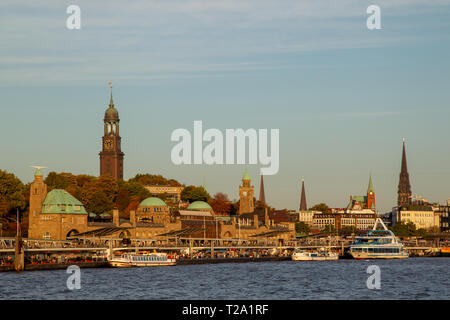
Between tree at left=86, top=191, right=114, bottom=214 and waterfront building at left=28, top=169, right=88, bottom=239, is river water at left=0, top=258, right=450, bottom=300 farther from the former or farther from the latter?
tree at left=86, top=191, right=114, bottom=214

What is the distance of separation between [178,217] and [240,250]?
20235 millimetres

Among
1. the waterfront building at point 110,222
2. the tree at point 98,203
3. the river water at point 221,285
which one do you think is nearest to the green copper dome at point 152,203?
the waterfront building at point 110,222

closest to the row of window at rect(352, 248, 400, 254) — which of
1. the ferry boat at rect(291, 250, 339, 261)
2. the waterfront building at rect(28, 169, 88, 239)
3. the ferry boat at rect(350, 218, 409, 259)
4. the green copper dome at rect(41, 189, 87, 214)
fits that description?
the ferry boat at rect(350, 218, 409, 259)

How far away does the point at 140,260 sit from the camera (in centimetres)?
12194

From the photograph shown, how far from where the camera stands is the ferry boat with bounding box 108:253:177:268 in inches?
4687

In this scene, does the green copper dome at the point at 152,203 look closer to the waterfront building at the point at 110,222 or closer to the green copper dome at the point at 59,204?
the waterfront building at the point at 110,222

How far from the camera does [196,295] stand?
70062mm

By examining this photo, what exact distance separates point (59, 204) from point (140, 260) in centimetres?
3459

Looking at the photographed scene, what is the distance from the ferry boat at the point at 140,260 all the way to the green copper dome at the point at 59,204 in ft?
101

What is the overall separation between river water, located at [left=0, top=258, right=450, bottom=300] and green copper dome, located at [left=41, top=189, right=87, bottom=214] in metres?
49.8

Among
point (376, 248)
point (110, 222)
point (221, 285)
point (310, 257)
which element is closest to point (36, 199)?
point (110, 222)
